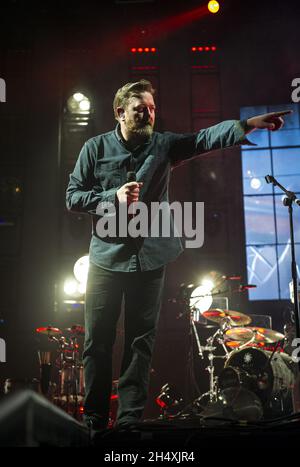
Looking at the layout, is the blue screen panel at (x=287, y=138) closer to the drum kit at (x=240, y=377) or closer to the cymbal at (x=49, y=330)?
the drum kit at (x=240, y=377)

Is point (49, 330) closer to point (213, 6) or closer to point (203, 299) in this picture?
point (203, 299)

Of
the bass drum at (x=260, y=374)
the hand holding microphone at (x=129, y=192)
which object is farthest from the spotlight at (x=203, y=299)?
the hand holding microphone at (x=129, y=192)

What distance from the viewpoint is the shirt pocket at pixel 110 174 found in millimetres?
2391

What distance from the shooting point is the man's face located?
237cm

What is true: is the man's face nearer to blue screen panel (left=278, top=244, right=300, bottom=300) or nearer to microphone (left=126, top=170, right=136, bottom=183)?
microphone (left=126, top=170, right=136, bottom=183)

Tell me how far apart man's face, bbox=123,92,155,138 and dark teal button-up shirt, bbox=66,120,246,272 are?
0.24 feet

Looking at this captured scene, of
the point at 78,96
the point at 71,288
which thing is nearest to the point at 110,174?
the point at 71,288

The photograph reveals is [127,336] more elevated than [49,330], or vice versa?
[127,336]

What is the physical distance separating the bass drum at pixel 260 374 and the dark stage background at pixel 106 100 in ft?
7.77

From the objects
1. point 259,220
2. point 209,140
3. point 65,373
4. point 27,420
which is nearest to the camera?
point 27,420

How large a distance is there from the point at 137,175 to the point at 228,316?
3295 mm

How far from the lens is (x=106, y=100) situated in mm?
8102

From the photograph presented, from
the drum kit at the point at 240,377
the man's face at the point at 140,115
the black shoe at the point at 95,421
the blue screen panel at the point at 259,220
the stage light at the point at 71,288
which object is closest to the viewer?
the black shoe at the point at 95,421

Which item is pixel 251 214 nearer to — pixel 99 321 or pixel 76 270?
pixel 76 270
